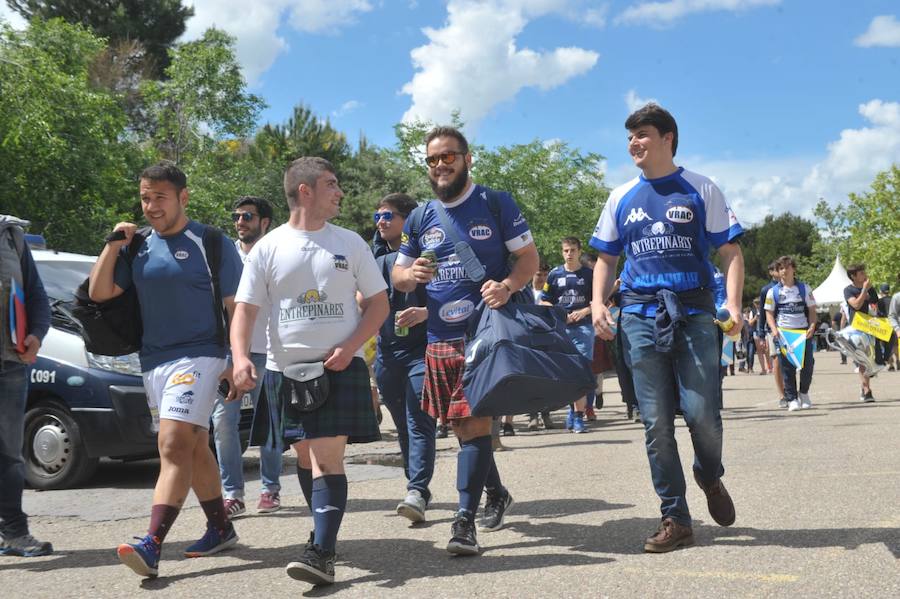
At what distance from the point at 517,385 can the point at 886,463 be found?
3911mm

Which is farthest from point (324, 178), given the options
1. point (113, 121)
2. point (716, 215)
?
point (113, 121)

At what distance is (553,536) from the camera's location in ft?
16.6

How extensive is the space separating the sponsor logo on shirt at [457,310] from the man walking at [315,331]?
20.3 inches

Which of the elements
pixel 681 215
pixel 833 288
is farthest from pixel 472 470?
pixel 833 288

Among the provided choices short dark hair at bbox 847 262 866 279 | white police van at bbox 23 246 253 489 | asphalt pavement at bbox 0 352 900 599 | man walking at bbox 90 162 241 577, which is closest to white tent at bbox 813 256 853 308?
short dark hair at bbox 847 262 866 279

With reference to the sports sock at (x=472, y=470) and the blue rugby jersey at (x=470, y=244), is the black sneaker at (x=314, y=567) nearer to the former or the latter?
the sports sock at (x=472, y=470)

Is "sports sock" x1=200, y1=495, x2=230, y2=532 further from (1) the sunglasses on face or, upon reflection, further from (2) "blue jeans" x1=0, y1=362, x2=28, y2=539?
(1) the sunglasses on face

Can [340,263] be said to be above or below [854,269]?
below

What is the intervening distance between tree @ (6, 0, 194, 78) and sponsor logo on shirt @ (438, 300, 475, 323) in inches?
1731

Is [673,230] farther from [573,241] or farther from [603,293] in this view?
[573,241]

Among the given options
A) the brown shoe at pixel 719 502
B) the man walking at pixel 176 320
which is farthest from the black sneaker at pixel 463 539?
the man walking at pixel 176 320

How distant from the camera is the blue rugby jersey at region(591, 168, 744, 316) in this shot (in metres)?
4.75

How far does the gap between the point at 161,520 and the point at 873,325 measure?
492 inches

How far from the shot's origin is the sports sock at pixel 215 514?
199 inches
